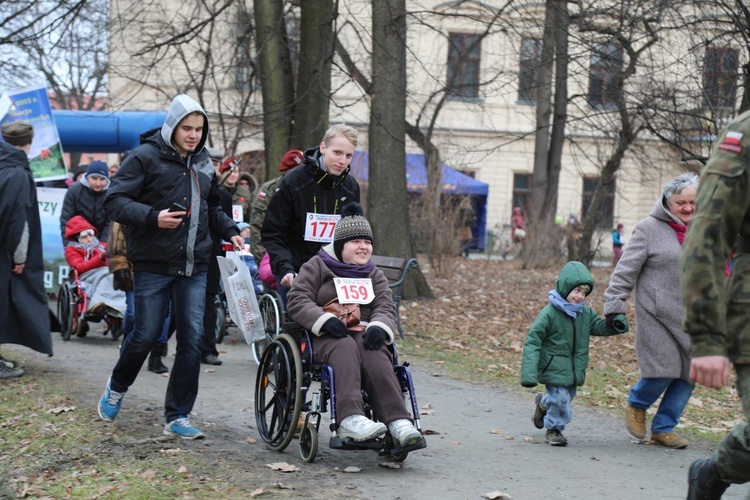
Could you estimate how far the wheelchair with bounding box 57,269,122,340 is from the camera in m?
11.7

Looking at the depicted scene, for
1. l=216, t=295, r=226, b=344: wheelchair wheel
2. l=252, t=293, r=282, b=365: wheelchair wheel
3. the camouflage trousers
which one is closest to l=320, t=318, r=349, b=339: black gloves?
the camouflage trousers

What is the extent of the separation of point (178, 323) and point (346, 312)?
115 cm

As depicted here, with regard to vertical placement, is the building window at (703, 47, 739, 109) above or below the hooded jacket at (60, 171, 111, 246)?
above

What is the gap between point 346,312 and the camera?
612cm

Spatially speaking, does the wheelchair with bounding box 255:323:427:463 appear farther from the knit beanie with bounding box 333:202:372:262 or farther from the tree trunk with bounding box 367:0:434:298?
the tree trunk with bounding box 367:0:434:298

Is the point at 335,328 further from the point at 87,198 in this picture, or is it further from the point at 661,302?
the point at 87,198

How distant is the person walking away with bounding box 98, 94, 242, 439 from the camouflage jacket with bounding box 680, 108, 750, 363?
142 inches

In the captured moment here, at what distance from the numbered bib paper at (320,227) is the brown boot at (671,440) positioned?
8.52ft

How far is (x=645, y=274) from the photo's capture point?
6754mm

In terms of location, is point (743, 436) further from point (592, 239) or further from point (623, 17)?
point (592, 239)

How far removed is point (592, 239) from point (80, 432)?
60.5 feet

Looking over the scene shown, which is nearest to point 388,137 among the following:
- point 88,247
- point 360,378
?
point 88,247

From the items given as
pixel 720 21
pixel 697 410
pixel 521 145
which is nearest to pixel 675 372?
pixel 697 410

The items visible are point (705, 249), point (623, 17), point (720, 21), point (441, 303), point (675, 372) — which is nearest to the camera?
point (705, 249)
